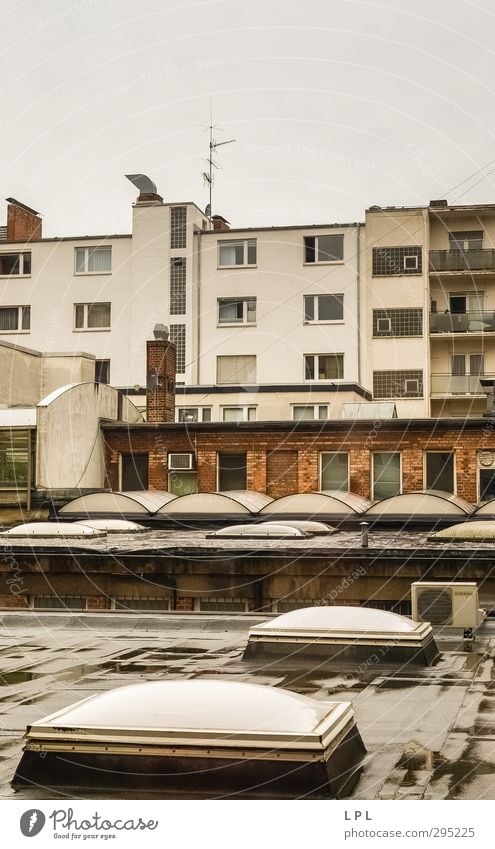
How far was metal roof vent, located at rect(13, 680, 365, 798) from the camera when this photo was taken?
229 inches

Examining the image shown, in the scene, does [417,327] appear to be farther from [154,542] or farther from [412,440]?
[154,542]

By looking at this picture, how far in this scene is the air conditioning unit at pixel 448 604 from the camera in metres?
12.8

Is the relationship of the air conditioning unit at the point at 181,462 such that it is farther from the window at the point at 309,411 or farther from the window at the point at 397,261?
the window at the point at 397,261

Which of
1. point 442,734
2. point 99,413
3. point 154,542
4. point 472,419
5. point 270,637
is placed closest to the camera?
point 442,734

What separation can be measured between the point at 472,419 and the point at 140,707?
2692cm

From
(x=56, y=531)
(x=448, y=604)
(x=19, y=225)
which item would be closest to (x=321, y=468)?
(x=56, y=531)

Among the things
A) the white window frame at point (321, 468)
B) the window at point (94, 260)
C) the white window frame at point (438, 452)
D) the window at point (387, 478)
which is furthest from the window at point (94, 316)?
the white window frame at point (438, 452)

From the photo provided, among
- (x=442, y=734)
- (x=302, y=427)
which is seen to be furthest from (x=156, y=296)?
(x=442, y=734)

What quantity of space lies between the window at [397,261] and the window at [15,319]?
15.3 metres

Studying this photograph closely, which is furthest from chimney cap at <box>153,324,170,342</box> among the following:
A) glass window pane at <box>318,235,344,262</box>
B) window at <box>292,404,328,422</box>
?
glass window pane at <box>318,235,344,262</box>

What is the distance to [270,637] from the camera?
424 inches

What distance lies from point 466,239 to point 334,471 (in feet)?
64.1

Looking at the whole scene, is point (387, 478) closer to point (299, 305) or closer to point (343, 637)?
point (299, 305)

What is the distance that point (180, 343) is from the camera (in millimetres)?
48875
